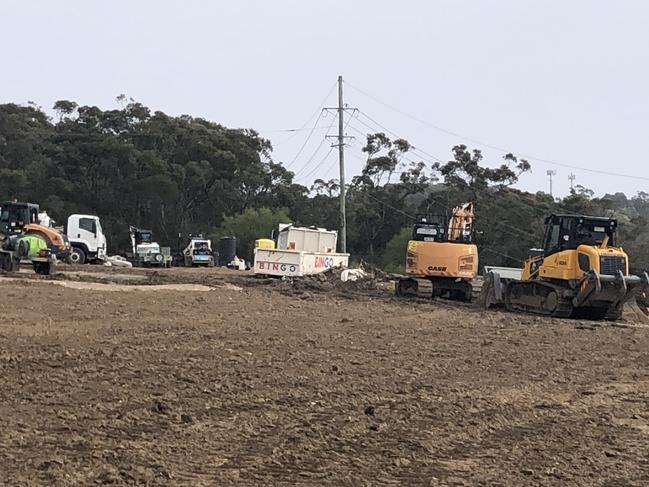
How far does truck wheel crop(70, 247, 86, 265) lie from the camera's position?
38188mm

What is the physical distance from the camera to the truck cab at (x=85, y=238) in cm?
3922

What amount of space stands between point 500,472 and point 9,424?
3.87 m

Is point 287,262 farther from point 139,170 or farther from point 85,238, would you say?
point 139,170

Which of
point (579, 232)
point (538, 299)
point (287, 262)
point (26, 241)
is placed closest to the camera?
point (579, 232)

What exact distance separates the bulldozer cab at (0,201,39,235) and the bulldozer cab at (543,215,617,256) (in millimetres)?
19193

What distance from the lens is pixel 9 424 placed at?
21.5ft

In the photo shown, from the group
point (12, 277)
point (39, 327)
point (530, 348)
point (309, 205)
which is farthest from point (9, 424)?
point (309, 205)

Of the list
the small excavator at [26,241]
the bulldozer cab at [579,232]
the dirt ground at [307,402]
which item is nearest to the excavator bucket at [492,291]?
the bulldozer cab at [579,232]

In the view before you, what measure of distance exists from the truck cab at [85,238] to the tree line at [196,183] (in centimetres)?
2514

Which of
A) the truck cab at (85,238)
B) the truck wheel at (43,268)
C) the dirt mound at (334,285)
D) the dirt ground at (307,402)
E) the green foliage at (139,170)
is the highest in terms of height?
the green foliage at (139,170)

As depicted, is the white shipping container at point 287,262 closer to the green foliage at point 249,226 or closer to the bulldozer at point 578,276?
the bulldozer at point 578,276

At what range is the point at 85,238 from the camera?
3941 cm

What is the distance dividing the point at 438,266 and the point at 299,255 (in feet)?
23.9

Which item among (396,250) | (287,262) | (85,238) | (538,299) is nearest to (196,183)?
(396,250)
